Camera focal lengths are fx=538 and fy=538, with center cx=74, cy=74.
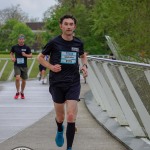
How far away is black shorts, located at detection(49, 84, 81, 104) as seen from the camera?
7152 millimetres

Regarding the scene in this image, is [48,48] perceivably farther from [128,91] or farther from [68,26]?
[128,91]

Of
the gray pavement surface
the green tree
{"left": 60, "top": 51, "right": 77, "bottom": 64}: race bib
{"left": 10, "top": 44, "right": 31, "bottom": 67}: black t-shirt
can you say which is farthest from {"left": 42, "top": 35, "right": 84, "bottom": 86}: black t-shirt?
the green tree

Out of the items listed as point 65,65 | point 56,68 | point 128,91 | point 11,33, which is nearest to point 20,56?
point 128,91

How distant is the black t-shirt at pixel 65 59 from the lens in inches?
281

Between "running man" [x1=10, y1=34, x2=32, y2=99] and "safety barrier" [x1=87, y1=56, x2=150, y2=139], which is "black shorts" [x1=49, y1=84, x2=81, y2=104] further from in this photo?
"running man" [x1=10, y1=34, x2=32, y2=99]

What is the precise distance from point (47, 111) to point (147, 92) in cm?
584

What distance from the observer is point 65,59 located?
23.3ft

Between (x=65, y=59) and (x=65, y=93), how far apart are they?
494 millimetres

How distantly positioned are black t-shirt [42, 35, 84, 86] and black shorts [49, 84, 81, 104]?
67 mm

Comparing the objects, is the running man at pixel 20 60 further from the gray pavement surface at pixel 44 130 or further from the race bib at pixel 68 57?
the race bib at pixel 68 57

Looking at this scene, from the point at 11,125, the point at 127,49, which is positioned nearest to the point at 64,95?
the point at 11,125

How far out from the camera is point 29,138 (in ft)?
27.7

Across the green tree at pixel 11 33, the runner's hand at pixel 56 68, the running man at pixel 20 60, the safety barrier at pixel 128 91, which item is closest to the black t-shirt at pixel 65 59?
the runner's hand at pixel 56 68

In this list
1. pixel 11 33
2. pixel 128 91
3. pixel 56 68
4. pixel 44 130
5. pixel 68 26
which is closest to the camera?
pixel 56 68
